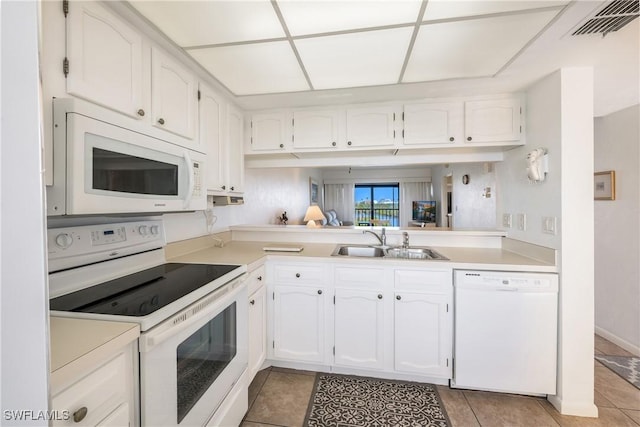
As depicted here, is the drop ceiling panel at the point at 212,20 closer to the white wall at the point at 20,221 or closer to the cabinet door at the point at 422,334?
the white wall at the point at 20,221

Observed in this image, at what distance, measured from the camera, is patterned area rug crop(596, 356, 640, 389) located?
197 centimetres

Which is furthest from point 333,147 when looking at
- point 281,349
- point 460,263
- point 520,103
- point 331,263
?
point 281,349

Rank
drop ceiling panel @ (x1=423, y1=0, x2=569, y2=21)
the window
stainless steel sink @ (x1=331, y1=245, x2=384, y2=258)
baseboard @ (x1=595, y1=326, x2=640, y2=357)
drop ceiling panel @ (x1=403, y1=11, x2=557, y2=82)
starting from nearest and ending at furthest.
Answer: drop ceiling panel @ (x1=423, y1=0, x2=569, y2=21) → drop ceiling panel @ (x1=403, y1=11, x2=557, y2=82) → baseboard @ (x1=595, y1=326, x2=640, y2=357) → stainless steel sink @ (x1=331, y1=245, x2=384, y2=258) → the window

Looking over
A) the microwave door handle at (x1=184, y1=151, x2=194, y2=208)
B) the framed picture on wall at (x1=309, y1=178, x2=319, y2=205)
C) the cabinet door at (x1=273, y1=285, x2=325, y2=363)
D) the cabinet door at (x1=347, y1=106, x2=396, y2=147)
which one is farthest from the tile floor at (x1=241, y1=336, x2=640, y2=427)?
the framed picture on wall at (x1=309, y1=178, x2=319, y2=205)

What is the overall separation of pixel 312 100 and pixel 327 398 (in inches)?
85.5

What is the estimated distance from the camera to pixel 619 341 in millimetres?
2408

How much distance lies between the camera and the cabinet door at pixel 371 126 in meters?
2.20

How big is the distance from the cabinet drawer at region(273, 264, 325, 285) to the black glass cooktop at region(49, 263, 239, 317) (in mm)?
507

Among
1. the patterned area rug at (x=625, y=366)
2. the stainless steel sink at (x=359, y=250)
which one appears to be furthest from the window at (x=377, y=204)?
the patterned area rug at (x=625, y=366)

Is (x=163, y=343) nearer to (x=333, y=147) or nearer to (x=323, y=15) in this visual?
(x=323, y=15)

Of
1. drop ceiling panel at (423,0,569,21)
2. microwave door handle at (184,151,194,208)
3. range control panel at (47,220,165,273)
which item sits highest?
drop ceiling panel at (423,0,569,21)

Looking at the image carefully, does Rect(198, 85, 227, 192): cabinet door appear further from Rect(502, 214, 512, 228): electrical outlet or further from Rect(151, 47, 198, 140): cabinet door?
Rect(502, 214, 512, 228): electrical outlet

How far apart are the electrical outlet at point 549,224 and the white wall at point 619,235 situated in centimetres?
121

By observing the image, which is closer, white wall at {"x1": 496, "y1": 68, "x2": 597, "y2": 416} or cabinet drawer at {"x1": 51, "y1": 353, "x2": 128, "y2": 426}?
cabinet drawer at {"x1": 51, "y1": 353, "x2": 128, "y2": 426}
